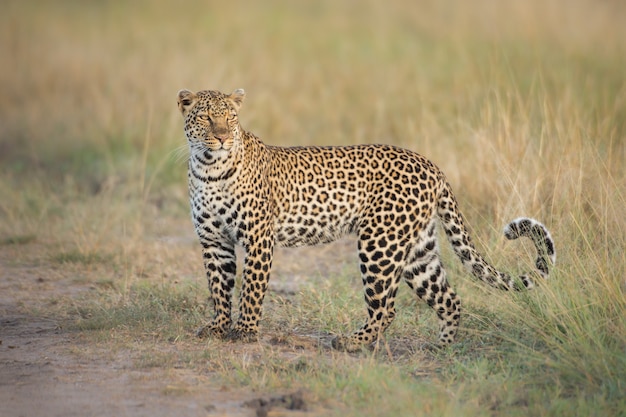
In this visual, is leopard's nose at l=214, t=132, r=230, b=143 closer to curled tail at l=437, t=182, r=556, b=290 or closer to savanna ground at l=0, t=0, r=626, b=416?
savanna ground at l=0, t=0, r=626, b=416

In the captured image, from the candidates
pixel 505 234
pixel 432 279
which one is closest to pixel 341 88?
pixel 432 279

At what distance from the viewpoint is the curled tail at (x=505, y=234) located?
7.34 meters

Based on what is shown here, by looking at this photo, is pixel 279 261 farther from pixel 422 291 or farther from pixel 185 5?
pixel 185 5

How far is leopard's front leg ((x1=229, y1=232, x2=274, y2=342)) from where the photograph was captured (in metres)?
7.68

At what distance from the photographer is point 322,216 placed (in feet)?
25.7

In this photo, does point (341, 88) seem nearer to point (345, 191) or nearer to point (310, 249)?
point (310, 249)

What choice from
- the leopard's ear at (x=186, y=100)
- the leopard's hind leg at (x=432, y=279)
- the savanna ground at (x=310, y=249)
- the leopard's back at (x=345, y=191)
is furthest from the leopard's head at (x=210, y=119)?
the leopard's hind leg at (x=432, y=279)

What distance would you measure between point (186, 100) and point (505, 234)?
2.62 metres

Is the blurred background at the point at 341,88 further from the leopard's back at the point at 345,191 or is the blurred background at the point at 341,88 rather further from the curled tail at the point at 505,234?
the leopard's back at the point at 345,191

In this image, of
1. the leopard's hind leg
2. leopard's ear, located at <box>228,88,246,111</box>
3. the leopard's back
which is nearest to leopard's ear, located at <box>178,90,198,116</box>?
leopard's ear, located at <box>228,88,246,111</box>

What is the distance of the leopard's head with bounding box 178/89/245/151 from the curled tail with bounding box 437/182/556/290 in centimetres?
170

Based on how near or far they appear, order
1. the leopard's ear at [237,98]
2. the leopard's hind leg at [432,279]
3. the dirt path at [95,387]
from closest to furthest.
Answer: the dirt path at [95,387] < the leopard's hind leg at [432,279] < the leopard's ear at [237,98]

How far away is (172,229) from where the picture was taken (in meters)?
12.2

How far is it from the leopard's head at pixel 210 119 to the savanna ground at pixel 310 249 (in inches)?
59.0
